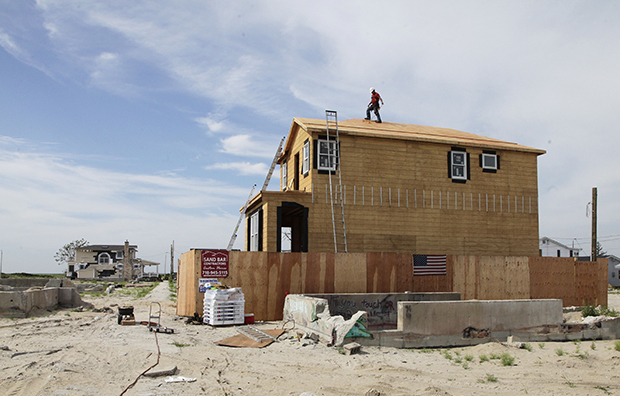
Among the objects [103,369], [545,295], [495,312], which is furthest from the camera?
[545,295]

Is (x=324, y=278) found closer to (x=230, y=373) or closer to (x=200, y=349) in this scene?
(x=200, y=349)

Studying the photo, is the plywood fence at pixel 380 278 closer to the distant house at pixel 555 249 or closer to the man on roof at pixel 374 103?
the man on roof at pixel 374 103

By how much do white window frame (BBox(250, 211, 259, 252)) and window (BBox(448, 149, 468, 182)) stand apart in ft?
31.3

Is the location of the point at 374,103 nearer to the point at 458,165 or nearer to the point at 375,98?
the point at 375,98

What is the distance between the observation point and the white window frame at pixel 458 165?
2269 centimetres

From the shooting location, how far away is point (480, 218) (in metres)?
22.7

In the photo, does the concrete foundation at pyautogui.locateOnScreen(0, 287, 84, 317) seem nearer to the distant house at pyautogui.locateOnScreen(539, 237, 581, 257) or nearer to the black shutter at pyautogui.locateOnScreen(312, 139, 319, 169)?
the black shutter at pyautogui.locateOnScreen(312, 139, 319, 169)

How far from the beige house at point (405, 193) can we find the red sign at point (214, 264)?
4.95 m

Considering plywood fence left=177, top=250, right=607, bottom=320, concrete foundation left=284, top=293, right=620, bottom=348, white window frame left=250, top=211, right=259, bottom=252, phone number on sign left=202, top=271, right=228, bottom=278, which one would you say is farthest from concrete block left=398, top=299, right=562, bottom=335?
white window frame left=250, top=211, right=259, bottom=252

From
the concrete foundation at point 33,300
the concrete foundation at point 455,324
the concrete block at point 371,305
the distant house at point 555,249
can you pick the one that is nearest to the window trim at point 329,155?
the concrete block at point 371,305

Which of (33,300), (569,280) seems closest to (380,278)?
(569,280)

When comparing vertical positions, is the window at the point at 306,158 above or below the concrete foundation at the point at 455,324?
above

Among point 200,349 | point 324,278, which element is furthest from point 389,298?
point 200,349

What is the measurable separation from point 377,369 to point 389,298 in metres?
6.95
